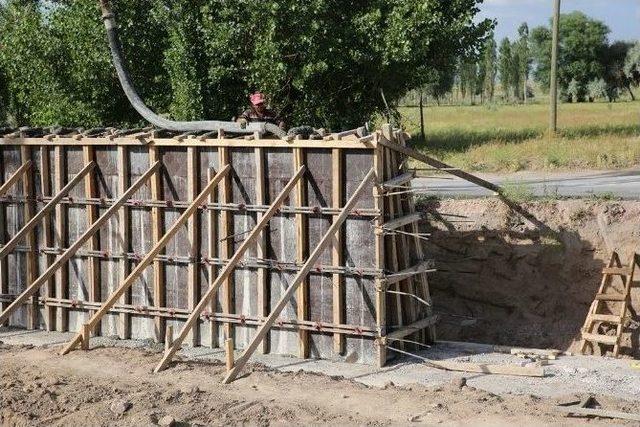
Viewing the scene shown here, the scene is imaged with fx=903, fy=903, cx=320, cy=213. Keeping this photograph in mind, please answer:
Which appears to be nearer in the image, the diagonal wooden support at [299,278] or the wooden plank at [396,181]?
the diagonal wooden support at [299,278]

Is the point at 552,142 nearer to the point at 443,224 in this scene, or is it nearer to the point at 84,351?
the point at 443,224

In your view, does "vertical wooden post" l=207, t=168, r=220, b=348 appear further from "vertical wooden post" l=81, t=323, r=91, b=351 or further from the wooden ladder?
the wooden ladder

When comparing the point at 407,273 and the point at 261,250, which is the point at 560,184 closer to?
the point at 407,273

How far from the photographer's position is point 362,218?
38.9 ft

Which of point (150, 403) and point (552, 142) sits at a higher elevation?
point (552, 142)

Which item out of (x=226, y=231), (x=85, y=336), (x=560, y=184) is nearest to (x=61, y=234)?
(x=85, y=336)

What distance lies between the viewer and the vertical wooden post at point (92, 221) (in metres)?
14.1

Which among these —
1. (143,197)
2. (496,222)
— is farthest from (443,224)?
(143,197)

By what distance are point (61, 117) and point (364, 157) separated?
603 inches

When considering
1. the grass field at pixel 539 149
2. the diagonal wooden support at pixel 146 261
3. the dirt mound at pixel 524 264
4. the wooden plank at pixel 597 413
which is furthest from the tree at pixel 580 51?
the wooden plank at pixel 597 413

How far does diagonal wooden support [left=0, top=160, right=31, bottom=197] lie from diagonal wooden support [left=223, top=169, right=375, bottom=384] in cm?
538

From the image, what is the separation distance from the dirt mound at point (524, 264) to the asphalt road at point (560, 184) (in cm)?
86

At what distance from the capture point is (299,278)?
443 inches

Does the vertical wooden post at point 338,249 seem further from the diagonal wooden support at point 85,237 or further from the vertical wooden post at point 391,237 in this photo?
the diagonal wooden support at point 85,237
